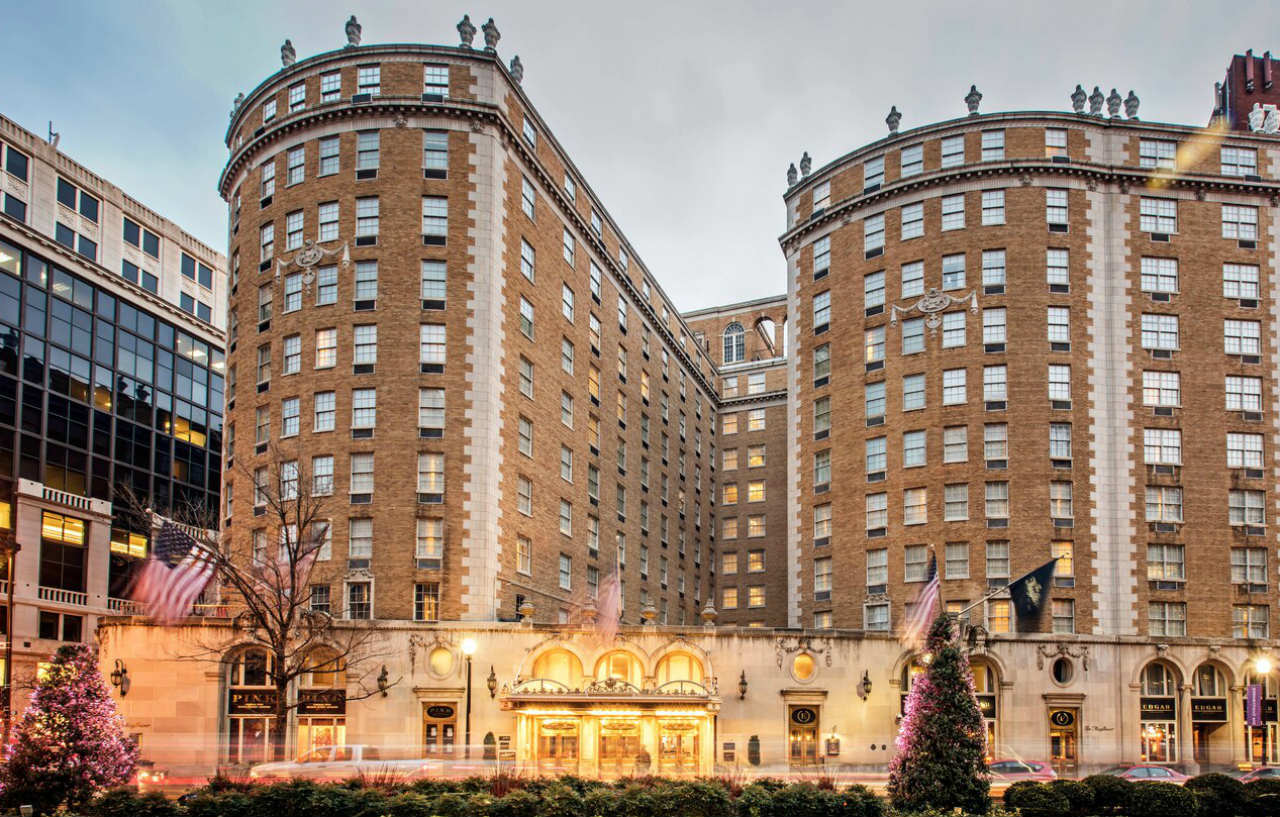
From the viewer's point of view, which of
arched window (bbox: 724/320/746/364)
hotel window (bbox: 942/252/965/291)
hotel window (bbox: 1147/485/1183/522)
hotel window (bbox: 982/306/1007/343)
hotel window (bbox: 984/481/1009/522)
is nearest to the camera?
hotel window (bbox: 984/481/1009/522)

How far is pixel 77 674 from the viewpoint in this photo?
3198 centimetres

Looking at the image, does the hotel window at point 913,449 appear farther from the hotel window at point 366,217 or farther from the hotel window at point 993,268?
the hotel window at point 366,217

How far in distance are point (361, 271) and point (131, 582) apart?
32.7m

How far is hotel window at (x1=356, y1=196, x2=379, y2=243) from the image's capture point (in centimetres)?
5803

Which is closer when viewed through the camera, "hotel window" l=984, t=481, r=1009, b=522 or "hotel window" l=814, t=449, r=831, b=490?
"hotel window" l=984, t=481, r=1009, b=522

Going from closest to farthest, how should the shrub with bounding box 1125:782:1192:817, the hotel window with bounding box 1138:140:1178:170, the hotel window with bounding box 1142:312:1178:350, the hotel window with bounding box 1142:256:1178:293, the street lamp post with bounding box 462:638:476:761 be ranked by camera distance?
the shrub with bounding box 1125:782:1192:817 → the street lamp post with bounding box 462:638:476:761 → the hotel window with bounding box 1142:312:1178:350 → the hotel window with bounding box 1142:256:1178:293 → the hotel window with bounding box 1138:140:1178:170

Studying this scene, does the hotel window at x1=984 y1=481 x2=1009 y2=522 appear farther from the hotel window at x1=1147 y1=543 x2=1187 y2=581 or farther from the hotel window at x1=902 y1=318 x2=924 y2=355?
the hotel window at x1=902 y1=318 x2=924 y2=355

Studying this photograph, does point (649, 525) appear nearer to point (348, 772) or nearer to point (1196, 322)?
point (1196, 322)

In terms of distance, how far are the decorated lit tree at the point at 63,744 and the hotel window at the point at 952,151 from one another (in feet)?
167

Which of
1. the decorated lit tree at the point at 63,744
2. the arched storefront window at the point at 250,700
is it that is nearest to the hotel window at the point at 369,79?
the arched storefront window at the point at 250,700

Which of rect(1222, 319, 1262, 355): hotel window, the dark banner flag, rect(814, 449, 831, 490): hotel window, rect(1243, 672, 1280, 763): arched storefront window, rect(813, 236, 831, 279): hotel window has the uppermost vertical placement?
rect(813, 236, 831, 279): hotel window

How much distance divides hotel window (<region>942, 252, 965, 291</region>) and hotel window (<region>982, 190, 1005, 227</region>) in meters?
2.33

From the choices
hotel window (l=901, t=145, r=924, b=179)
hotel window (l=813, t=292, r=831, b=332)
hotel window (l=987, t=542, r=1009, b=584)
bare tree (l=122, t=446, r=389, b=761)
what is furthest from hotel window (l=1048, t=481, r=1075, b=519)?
A: bare tree (l=122, t=446, r=389, b=761)

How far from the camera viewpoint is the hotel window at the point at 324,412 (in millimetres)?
56688
